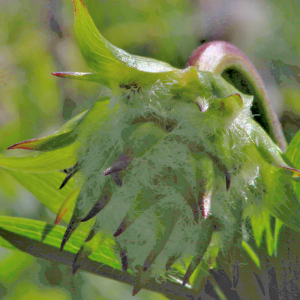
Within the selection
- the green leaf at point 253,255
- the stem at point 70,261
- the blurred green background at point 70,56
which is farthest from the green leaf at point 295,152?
the blurred green background at point 70,56

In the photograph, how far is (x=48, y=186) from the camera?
0.97 meters

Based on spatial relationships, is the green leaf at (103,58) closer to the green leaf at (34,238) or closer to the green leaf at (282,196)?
the green leaf at (282,196)

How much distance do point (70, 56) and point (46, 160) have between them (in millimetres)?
1907

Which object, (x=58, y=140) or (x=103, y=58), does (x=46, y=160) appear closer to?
(x=58, y=140)

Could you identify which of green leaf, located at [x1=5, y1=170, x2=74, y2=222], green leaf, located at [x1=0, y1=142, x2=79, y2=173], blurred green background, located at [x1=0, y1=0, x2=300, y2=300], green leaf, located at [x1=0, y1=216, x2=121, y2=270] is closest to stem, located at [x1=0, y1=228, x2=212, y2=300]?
green leaf, located at [x1=0, y1=216, x2=121, y2=270]

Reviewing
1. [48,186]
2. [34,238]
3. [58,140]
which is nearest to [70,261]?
[34,238]

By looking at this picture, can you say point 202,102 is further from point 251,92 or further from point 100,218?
point 251,92

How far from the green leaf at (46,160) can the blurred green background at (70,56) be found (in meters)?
1.35

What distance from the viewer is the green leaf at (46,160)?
724 mm

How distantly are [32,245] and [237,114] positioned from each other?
59 centimetres

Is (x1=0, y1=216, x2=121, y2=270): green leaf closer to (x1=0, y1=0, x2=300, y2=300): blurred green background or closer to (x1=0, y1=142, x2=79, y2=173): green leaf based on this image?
(x1=0, y1=142, x2=79, y2=173): green leaf

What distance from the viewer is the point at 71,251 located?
2.88 ft

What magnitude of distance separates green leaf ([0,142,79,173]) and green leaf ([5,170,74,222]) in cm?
19

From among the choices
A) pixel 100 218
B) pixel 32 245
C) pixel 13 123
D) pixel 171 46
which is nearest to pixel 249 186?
pixel 100 218
